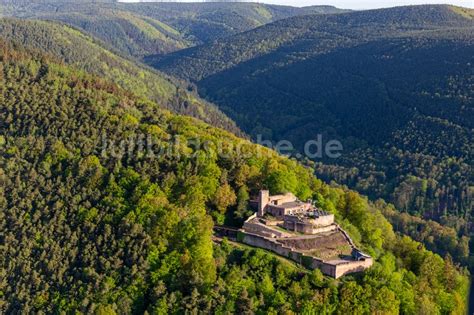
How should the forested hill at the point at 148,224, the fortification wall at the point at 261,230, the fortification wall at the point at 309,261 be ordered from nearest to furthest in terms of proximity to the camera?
the forested hill at the point at 148,224 → the fortification wall at the point at 309,261 → the fortification wall at the point at 261,230

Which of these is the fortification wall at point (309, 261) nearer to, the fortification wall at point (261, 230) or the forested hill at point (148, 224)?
the fortification wall at point (261, 230)

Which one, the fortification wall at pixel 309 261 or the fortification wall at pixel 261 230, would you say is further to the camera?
the fortification wall at pixel 261 230

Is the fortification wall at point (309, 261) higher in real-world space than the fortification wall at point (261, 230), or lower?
lower

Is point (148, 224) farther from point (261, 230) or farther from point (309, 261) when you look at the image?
point (309, 261)

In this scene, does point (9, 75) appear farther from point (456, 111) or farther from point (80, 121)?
point (456, 111)

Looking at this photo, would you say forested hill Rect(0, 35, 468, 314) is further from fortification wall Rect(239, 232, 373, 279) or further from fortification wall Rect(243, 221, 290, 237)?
fortification wall Rect(243, 221, 290, 237)

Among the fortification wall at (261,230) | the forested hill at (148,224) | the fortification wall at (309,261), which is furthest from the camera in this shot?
the fortification wall at (261,230)

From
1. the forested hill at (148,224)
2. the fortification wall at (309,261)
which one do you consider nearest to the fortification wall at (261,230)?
the fortification wall at (309,261)

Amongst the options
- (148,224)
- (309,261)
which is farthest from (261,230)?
(148,224)

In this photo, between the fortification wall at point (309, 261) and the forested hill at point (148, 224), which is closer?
the forested hill at point (148, 224)
